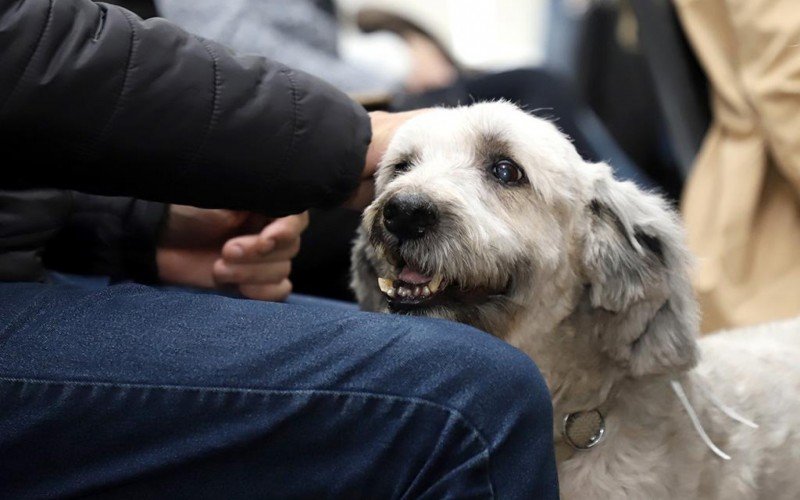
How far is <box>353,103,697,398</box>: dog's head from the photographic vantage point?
1.13 meters

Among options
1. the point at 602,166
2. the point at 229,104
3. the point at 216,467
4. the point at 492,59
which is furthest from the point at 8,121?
the point at 492,59

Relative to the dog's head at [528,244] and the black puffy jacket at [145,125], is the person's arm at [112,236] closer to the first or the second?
the black puffy jacket at [145,125]

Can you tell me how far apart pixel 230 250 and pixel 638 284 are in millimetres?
580

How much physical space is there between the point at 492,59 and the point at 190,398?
3.56 meters

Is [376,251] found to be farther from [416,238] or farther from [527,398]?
[527,398]

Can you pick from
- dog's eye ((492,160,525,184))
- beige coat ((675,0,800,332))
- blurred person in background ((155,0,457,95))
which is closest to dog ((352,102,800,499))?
dog's eye ((492,160,525,184))

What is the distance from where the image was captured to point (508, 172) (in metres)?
1.23

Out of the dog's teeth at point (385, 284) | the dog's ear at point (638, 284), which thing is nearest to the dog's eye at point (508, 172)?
→ the dog's ear at point (638, 284)

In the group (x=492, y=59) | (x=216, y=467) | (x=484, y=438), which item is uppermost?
(x=484, y=438)

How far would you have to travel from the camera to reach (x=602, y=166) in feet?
4.18

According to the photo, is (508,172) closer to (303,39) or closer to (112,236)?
(112,236)

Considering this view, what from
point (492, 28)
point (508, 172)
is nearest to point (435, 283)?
point (508, 172)

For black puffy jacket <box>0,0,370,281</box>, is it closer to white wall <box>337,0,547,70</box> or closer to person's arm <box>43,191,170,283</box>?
person's arm <box>43,191,170,283</box>

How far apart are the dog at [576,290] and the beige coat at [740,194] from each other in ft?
1.77
